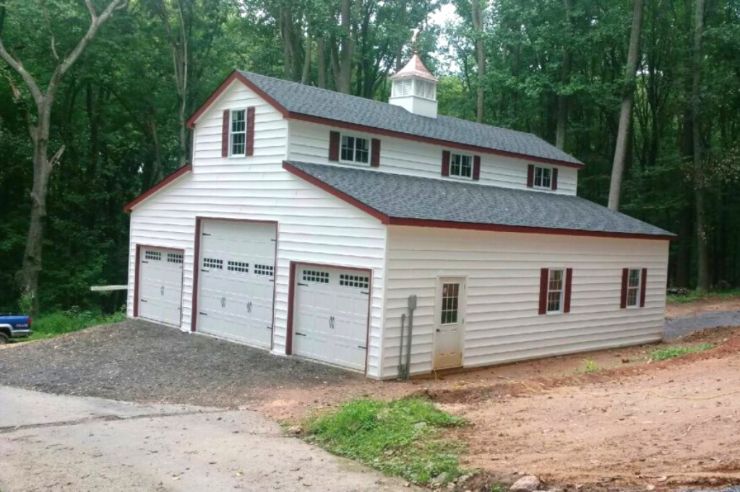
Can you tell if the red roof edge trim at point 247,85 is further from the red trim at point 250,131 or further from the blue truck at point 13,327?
the blue truck at point 13,327

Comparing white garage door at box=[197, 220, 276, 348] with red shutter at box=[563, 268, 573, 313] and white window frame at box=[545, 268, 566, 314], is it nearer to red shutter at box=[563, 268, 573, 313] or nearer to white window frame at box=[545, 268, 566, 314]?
white window frame at box=[545, 268, 566, 314]

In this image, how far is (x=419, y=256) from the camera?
46.7 ft

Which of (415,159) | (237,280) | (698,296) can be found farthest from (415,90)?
(698,296)

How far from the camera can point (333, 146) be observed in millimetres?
17625

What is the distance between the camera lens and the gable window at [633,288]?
20.2 meters

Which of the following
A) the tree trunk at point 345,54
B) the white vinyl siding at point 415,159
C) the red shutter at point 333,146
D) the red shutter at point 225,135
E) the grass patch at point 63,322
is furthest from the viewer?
the tree trunk at point 345,54

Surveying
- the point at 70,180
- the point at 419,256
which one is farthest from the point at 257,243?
the point at 70,180

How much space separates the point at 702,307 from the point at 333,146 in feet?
61.1

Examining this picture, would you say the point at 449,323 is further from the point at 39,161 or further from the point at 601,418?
the point at 39,161

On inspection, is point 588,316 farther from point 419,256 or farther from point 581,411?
point 581,411

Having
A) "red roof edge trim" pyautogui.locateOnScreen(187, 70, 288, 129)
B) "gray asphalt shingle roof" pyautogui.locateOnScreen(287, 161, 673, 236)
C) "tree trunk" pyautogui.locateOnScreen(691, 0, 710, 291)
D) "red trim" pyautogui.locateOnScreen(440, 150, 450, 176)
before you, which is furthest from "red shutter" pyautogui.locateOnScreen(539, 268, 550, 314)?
"tree trunk" pyautogui.locateOnScreen(691, 0, 710, 291)

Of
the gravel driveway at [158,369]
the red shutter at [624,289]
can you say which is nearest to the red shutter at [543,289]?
the red shutter at [624,289]

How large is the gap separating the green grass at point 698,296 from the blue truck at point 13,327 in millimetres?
25261

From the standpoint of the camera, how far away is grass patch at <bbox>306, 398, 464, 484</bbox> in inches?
296
